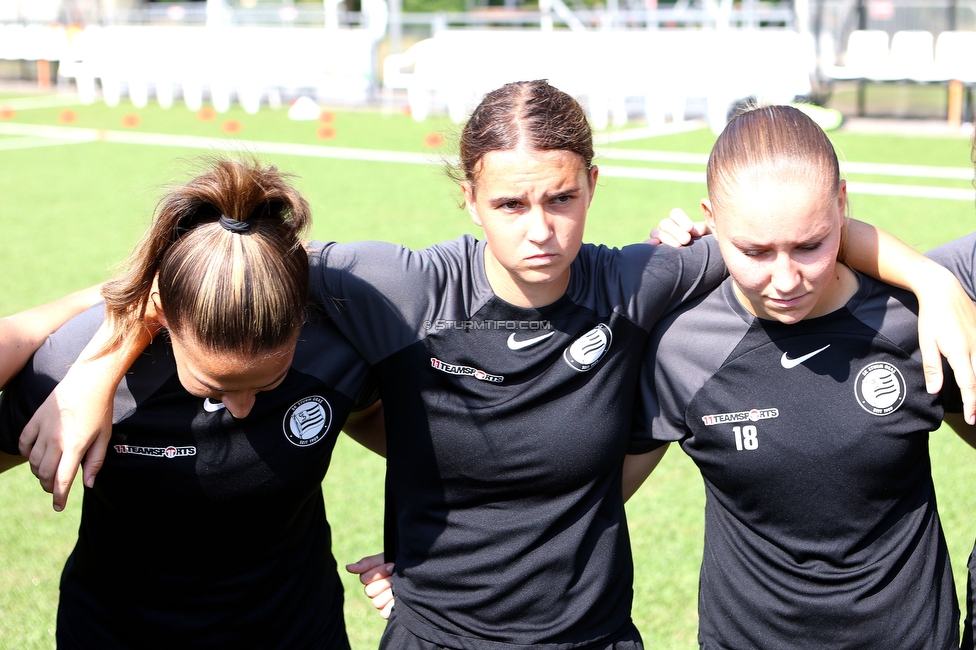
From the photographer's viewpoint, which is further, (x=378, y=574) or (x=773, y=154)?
(x=378, y=574)

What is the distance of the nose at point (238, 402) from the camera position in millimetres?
2309

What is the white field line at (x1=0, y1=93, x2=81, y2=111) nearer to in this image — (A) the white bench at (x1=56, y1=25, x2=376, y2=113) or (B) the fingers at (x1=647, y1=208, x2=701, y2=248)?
(A) the white bench at (x1=56, y1=25, x2=376, y2=113)

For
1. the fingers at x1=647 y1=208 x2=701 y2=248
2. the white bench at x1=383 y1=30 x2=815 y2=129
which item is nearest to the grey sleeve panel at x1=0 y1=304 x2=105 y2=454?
the fingers at x1=647 y1=208 x2=701 y2=248

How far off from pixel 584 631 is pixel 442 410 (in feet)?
2.04

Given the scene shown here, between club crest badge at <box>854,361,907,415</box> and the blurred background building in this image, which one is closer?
club crest badge at <box>854,361,907,415</box>

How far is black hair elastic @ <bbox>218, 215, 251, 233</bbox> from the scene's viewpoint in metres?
2.24

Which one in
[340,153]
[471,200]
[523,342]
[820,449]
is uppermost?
[471,200]

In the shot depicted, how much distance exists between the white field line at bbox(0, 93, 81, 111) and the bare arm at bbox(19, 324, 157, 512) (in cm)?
2269

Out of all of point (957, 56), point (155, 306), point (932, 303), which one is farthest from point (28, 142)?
point (932, 303)

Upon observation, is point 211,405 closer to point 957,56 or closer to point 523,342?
point 523,342

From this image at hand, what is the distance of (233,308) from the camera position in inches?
84.8

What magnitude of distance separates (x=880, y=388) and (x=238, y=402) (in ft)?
4.87

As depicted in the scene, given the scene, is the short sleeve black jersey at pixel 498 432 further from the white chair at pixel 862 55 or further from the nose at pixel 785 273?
the white chair at pixel 862 55

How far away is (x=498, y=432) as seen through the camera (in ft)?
7.91
